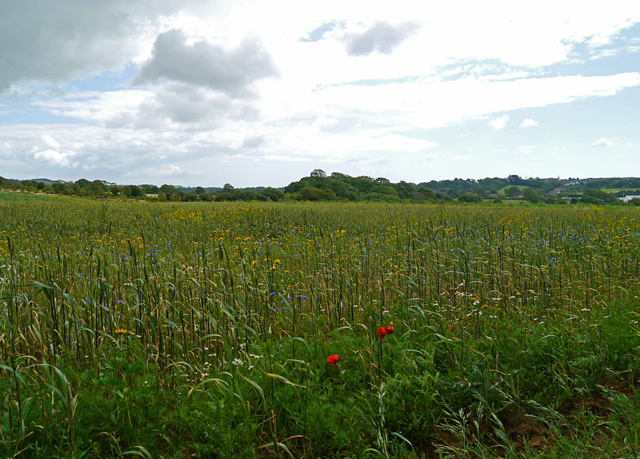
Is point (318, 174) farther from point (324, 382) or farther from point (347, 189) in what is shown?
point (324, 382)

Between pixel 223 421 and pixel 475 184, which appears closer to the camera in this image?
pixel 223 421

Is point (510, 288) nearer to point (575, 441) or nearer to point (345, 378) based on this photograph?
point (575, 441)

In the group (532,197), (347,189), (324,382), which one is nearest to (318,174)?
(347,189)

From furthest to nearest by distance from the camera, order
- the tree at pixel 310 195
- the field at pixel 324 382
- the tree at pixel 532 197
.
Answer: the tree at pixel 310 195 < the tree at pixel 532 197 < the field at pixel 324 382

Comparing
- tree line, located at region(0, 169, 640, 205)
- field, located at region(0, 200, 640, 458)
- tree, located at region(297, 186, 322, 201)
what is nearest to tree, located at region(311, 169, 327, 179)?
tree line, located at region(0, 169, 640, 205)

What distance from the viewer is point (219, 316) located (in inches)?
118

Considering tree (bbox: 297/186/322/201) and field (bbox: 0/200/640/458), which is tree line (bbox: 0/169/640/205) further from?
field (bbox: 0/200/640/458)

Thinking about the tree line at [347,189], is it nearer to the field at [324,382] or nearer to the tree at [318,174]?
the tree at [318,174]

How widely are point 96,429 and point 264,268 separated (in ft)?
8.24

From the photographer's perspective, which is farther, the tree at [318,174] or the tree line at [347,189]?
the tree at [318,174]

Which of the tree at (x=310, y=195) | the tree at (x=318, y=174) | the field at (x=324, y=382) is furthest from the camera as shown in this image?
the tree at (x=318, y=174)

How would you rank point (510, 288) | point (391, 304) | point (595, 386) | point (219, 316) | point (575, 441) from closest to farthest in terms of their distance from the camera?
point (575, 441) < point (595, 386) < point (219, 316) < point (391, 304) < point (510, 288)

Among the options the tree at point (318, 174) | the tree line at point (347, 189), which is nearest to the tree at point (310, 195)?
the tree line at point (347, 189)

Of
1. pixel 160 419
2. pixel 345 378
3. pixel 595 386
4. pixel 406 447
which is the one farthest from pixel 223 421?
pixel 595 386
